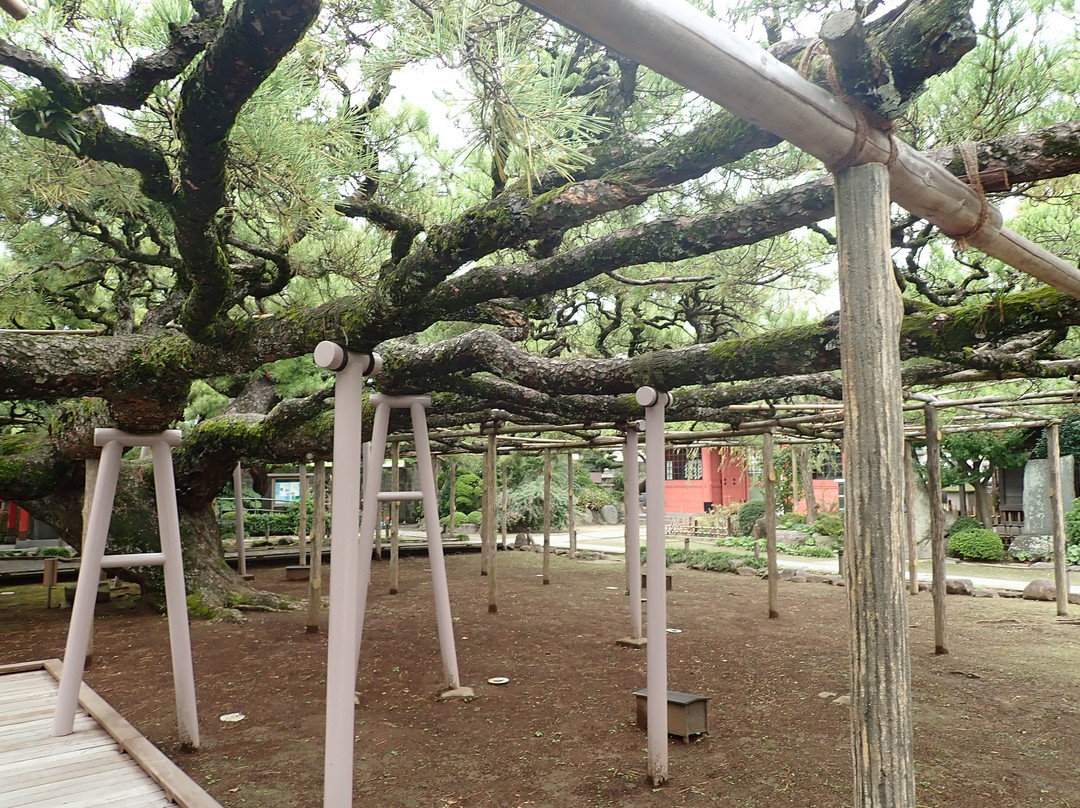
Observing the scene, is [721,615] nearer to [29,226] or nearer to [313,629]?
[313,629]

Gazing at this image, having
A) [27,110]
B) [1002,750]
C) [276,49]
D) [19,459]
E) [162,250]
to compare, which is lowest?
[1002,750]

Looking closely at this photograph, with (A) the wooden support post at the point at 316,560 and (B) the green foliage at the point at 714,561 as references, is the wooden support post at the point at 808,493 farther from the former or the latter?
(A) the wooden support post at the point at 316,560

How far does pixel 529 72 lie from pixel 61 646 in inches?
315

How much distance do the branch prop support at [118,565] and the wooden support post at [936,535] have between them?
646cm

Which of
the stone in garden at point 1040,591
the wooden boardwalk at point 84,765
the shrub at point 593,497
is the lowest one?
the stone in garden at point 1040,591

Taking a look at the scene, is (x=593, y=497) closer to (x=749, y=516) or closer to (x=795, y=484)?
(x=749, y=516)

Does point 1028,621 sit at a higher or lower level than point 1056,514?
lower

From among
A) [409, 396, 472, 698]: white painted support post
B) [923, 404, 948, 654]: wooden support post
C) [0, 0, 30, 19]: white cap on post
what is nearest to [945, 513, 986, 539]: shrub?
[923, 404, 948, 654]: wooden support post

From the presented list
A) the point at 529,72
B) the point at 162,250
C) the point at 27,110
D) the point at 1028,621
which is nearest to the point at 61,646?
the point at 162,250

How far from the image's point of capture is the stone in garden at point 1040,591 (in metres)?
10.4

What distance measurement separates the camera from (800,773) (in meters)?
4.24

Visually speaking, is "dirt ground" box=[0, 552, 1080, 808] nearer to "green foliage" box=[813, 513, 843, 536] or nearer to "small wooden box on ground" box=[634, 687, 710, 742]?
"small wooden box on ground" box=[634, 687, 710, 742]

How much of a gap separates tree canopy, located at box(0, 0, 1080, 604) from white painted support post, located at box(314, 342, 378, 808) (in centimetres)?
28

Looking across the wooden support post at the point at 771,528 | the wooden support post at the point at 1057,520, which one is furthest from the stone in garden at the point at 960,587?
the wooden support post at the point at 771,528
